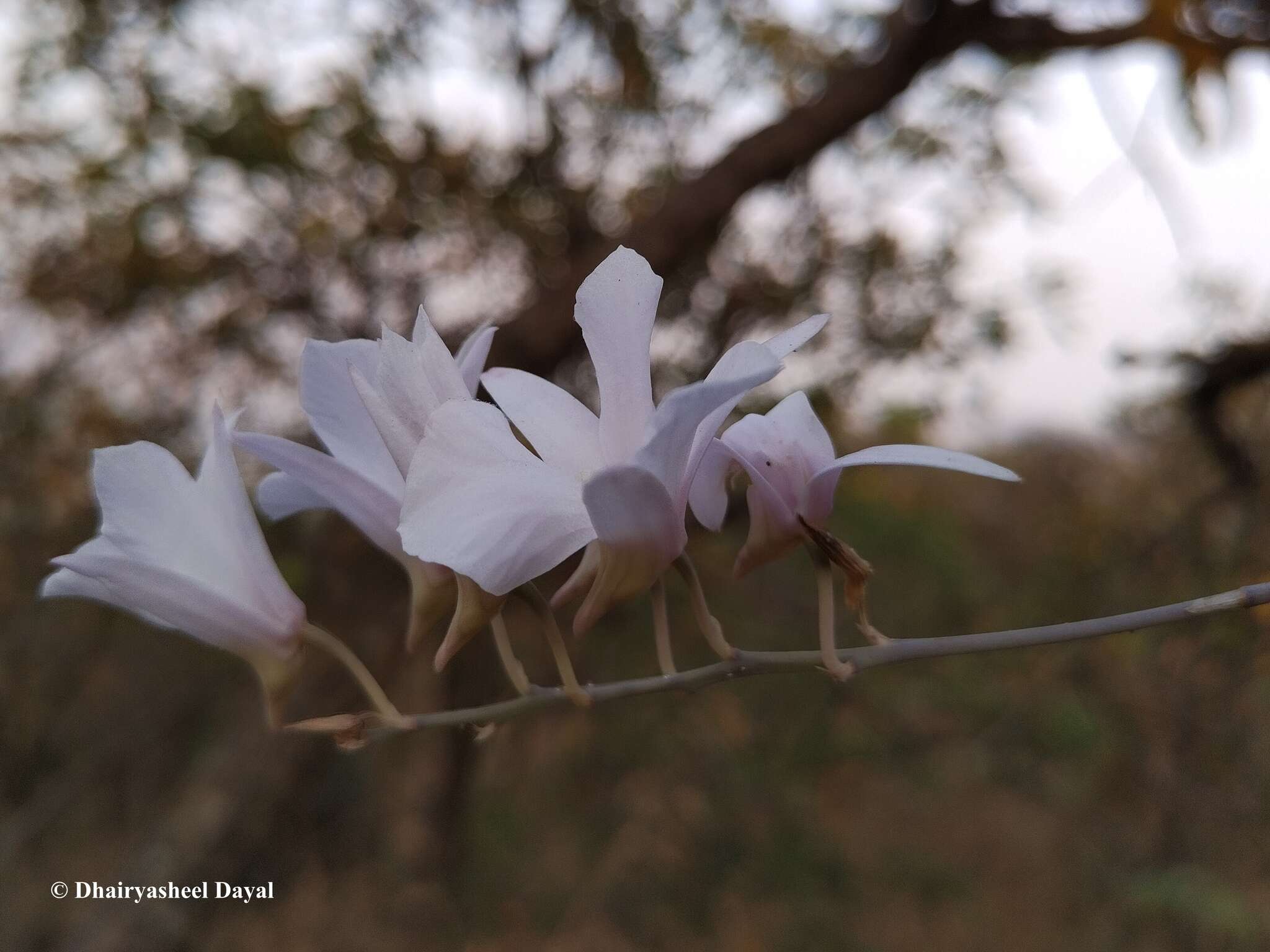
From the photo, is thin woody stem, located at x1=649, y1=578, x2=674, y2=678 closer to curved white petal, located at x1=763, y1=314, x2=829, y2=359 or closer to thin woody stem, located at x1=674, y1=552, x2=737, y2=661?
thin woody stem, located at x1=674, y1=552, x2=737, y2=661

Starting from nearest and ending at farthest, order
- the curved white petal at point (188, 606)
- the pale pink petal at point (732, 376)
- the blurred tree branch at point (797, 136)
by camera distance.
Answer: the pale pink petal at point (732, 376)
the curved white petal at point (188, 606)
the blurred tree branch at point (797, 136)

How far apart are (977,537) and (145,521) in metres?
2.88

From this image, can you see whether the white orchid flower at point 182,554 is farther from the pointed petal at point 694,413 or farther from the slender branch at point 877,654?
the pointed petal at point 694,413

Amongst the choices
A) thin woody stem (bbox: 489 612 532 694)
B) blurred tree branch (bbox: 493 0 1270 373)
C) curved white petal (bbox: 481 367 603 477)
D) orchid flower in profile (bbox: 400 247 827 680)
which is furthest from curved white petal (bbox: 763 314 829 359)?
blurred tree branch (bbox: 493 0 1270 373)

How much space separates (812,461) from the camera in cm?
49

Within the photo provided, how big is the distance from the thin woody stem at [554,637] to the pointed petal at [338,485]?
0.09 m

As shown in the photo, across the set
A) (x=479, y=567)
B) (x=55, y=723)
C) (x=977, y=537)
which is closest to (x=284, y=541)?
(x=55, y=723)

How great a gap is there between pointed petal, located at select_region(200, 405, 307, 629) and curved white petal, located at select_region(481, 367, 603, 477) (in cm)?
12

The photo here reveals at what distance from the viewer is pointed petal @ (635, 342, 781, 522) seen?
1.16 ft

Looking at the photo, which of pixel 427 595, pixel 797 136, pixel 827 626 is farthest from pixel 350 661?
pixel 797 136

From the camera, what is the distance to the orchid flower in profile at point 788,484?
0.47 meters

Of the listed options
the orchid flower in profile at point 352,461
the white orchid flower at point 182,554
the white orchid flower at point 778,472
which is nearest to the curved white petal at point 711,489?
the white orchid flower at point 778,472

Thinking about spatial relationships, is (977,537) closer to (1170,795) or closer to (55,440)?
(1170,795)

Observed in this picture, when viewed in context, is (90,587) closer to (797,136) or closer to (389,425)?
(389,425)
